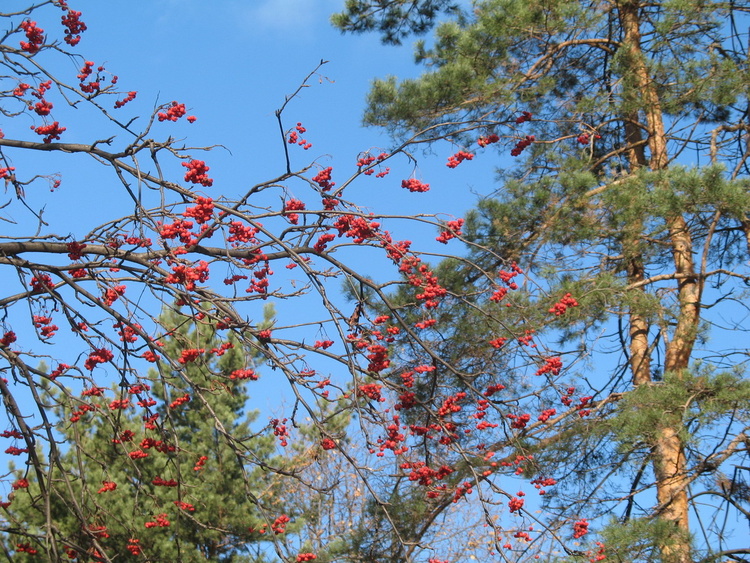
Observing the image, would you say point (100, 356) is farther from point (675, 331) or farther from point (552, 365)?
point (675, 331)

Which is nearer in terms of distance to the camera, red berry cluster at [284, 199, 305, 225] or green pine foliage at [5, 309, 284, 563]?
red berry cluster at [284, 199, 305, 225]

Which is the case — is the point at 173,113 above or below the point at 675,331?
below

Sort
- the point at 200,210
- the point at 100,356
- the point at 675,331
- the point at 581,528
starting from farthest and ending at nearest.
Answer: the point at 675,331
the point at 581,528
the point at 100,356
the point at 200,210

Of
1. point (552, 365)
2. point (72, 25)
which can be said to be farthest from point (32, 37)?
point (552, 365)

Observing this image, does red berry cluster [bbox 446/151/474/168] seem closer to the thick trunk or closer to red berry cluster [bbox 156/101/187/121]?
red berry cluster [bbox 156/101/187/121]

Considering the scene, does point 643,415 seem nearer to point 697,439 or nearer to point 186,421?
point 697,439

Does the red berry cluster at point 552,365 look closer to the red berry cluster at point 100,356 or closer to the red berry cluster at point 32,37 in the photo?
the red berry cluster at point 100,356

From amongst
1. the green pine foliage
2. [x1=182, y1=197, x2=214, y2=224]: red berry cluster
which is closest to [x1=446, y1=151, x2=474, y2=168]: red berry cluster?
[x1=182, y1=197, x2=214, y2=224]: red berry cluster

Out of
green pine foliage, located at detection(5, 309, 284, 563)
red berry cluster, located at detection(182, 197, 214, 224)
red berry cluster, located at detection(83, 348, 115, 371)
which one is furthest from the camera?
green pine foliage, located at detection(5, 309, 284, 563)

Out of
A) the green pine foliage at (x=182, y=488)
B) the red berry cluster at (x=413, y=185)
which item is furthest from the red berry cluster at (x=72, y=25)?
the green pine foliage at (x=182, y=488)

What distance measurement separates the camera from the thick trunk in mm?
6219

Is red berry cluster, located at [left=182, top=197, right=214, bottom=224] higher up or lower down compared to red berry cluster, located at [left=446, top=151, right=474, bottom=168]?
lower down

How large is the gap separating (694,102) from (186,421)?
24.4 feet

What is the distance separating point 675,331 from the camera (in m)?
7.59
